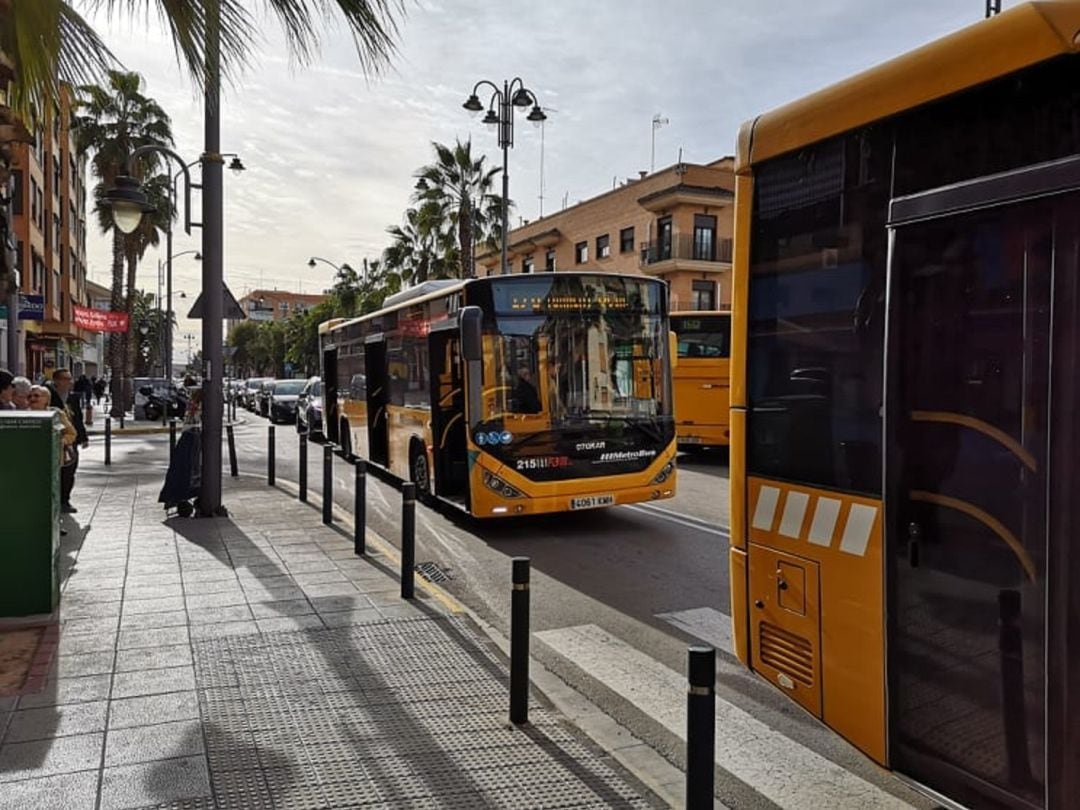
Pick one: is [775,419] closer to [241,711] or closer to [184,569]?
[241,711]

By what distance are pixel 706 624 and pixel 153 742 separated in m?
3.93

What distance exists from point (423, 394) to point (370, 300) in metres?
43.7

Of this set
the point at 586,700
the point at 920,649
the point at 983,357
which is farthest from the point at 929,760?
the point at 586,700

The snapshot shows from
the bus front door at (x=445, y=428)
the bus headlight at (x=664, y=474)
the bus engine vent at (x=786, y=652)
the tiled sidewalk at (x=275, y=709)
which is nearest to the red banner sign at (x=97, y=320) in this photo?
the bus front door at (x=445, y=428)

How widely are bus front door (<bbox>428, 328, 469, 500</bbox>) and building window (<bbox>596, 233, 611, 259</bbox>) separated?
3664 cm

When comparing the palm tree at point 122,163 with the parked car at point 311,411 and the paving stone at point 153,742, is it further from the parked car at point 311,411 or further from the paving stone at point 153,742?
the paving stone at point 153,742

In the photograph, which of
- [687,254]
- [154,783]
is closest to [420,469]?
[154,783]

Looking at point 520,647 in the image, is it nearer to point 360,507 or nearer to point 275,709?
point 275,709

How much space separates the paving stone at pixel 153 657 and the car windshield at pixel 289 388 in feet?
96.2

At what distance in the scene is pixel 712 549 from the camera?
9.20m

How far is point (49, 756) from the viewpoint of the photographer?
404 cm

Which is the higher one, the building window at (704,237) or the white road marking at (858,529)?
the building window at (704,237)

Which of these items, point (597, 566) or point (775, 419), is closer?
point (775, 419)

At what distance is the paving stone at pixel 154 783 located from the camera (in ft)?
11.9
